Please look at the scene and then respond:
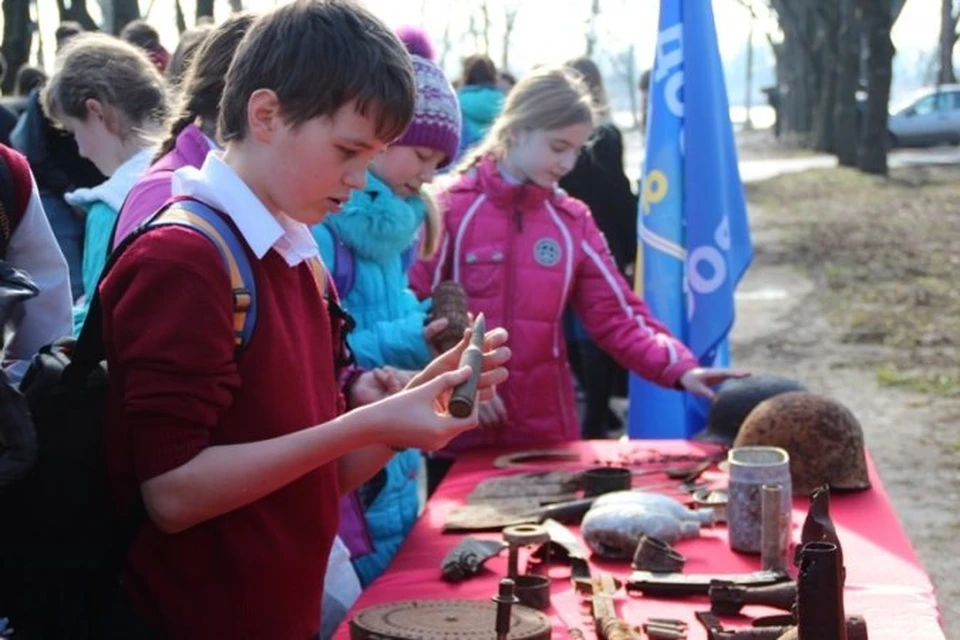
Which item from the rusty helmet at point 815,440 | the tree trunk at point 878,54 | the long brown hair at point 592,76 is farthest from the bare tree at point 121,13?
the tree trunk at point 878,54

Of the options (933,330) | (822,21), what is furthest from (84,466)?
(822,21)

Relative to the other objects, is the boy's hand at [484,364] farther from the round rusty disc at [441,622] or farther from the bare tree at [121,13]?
the bare tree at [121,13]

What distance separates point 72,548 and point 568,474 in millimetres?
2068

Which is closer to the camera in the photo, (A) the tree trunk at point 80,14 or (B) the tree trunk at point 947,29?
(A) the tree trunk at point 80,14

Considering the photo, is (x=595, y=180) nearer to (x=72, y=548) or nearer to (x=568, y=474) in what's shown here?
(x=568, y=474)

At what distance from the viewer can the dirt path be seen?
677cm

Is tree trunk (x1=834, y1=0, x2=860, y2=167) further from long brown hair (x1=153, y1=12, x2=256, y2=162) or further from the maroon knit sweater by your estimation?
the maroon knit sweater

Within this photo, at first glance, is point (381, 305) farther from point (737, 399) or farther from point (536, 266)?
point (737, 399)

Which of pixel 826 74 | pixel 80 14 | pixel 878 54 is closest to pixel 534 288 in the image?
pixel 80 14

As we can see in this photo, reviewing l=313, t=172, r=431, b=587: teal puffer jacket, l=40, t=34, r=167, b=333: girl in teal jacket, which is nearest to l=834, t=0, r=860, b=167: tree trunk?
l=40, t=34, r=167, b=333: girl in teal jacket

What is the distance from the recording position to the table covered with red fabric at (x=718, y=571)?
301 centimetres

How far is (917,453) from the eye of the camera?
8336 mm

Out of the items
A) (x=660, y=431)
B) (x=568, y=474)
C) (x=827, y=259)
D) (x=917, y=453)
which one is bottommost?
(x=827, y=259)

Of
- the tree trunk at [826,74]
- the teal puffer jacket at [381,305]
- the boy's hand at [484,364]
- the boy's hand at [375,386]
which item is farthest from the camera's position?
the tree trunk at [826,74]
